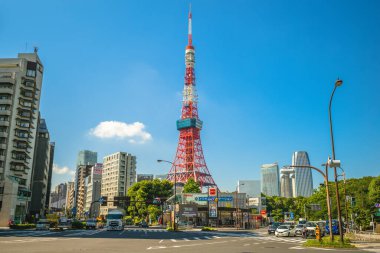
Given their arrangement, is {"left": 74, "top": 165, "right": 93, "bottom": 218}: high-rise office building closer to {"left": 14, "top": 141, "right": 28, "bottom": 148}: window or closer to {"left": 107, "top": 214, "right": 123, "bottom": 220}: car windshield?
Answer: {"left": 14, "top": 141, "right": 28, "bottom": 148}: window

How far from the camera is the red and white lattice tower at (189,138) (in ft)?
392

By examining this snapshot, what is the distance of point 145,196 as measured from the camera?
96688mm

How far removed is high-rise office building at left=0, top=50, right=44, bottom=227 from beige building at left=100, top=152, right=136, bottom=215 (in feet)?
233

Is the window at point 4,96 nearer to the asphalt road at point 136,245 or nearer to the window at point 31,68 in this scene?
the window at point 31,68

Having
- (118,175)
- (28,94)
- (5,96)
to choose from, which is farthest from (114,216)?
(118,175)

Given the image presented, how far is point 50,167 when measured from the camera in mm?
117375

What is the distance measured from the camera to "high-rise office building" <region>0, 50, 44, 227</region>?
6656cm

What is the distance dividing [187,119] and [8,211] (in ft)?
229

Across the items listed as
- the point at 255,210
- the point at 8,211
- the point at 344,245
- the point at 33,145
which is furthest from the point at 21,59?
the point at 255,210

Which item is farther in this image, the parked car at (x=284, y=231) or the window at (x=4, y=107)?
the window at (x=4, y=107)

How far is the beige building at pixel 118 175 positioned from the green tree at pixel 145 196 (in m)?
53.2

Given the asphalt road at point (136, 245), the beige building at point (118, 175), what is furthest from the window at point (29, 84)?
the beige building at point (118, 175)

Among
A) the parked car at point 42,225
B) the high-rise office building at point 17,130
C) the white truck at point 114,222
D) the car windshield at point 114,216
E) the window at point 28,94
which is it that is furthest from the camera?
the window at point 28,94

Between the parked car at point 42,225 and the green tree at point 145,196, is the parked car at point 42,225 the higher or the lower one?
the lower one
